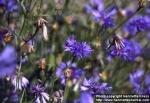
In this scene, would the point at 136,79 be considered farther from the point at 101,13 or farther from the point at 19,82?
the point at 19,82

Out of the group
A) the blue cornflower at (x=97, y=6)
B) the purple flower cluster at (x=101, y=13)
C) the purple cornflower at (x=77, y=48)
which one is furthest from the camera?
the blue cornflower at (x=97, y=6)

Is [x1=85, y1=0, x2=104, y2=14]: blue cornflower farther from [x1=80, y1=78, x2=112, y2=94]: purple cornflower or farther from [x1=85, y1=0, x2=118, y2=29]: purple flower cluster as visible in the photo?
[x1=80, y1=78, x2=112, y2=94]: purple cornflower

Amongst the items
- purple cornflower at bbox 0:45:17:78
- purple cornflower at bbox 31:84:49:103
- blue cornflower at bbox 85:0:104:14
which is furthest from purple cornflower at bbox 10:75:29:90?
blue cornflower at bbox 85:0:104:14

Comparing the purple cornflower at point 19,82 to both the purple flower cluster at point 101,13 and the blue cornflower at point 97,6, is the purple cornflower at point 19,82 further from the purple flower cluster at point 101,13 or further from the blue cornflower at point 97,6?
the blue cornflower at point 97,6

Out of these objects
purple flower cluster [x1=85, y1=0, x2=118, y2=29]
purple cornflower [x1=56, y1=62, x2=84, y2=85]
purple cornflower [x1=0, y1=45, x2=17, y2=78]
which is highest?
purple flower cluster [x1=85, y1=0, x2=118, y2=29]

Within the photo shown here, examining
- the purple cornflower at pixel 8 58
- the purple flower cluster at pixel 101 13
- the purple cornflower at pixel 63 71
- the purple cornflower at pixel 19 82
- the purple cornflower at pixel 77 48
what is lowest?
the purple cornflower at pixel 19 82

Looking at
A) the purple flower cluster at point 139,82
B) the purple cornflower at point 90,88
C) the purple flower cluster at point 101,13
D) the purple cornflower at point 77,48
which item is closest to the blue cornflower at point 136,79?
the purple flower cluster at point 139,82

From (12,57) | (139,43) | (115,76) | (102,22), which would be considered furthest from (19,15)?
(139,43)

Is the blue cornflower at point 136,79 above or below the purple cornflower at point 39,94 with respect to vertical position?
above

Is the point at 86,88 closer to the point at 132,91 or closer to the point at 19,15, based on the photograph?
the point at 132,91
